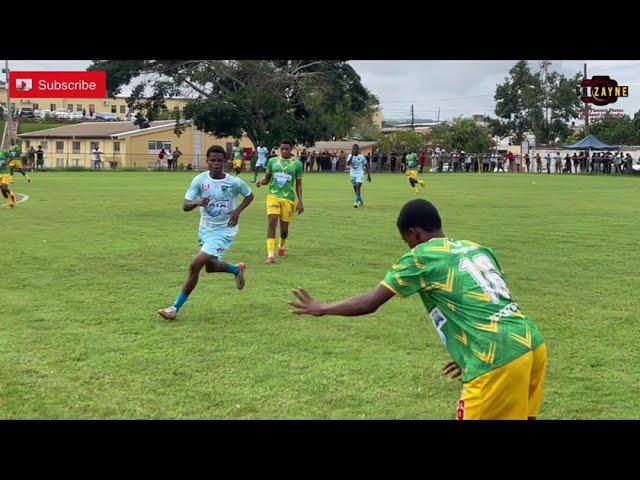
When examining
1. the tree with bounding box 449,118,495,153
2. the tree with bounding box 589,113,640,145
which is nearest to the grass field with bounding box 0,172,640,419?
the tree with bounding box 449,118,495,153

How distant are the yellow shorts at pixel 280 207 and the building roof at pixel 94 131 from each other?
178 feet

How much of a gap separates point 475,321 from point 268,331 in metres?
3.97

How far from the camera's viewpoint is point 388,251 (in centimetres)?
1288

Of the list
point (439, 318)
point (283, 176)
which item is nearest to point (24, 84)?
point (283, 176)

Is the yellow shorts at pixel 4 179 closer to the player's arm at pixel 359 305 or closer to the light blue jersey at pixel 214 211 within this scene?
the light blue jersey at pixel 214 211

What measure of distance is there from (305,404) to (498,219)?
1429cm

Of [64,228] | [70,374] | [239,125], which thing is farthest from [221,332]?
[239,125]

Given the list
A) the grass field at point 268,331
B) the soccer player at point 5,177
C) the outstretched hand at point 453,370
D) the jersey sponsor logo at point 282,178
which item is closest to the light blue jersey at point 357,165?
the grass field at point 268,331

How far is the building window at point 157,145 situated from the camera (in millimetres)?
65562

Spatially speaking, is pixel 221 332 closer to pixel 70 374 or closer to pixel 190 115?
pixel 70 374

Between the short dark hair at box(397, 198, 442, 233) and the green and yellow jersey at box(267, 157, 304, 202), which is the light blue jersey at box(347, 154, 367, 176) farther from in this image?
the short dark hair at box(397, 198, 442, 233)

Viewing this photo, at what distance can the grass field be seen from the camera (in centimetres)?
544

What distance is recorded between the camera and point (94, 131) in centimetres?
6662
